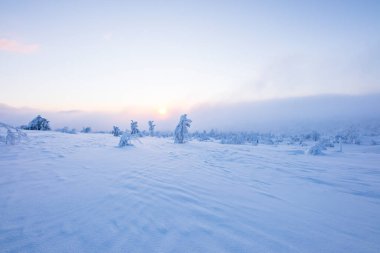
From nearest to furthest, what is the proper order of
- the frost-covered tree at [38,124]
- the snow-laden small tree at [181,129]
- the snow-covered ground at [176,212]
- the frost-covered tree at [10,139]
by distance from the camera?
the snow-covered ground at [176,212] < the frost-covered tree at [10,139] < the snow-laden small tree at [181,129] < the frost-covered tree at [38,124]

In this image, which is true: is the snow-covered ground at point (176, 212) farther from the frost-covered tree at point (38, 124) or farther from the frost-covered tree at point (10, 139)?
the frost-covered tree at point (38, 124)

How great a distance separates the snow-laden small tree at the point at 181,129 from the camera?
634 inches

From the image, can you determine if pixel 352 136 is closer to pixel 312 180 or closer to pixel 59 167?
pixel 312 180

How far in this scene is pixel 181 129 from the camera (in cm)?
1659

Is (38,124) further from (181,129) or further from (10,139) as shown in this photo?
(10,139)

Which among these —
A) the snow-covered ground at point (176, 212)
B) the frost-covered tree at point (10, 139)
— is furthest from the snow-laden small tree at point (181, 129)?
the snow-covered ground at point (176, 212)

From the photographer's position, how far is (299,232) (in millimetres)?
2191

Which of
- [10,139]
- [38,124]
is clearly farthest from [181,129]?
[38,124]

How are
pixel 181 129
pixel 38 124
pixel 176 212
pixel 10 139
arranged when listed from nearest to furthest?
pixel 176 212
pixel 10 139
pixel 181 129
pixel 38 124

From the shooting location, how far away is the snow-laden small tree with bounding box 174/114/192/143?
1609 centimetres

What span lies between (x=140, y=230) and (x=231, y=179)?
293 centimetres

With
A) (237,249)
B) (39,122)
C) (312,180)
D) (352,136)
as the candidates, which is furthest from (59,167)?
(352,136)

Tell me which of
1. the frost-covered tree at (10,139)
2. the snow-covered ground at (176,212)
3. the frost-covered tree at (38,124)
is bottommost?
the snow-covered ground at (176,212)

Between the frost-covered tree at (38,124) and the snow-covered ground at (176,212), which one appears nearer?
the snow-covered ground at (176,212)
